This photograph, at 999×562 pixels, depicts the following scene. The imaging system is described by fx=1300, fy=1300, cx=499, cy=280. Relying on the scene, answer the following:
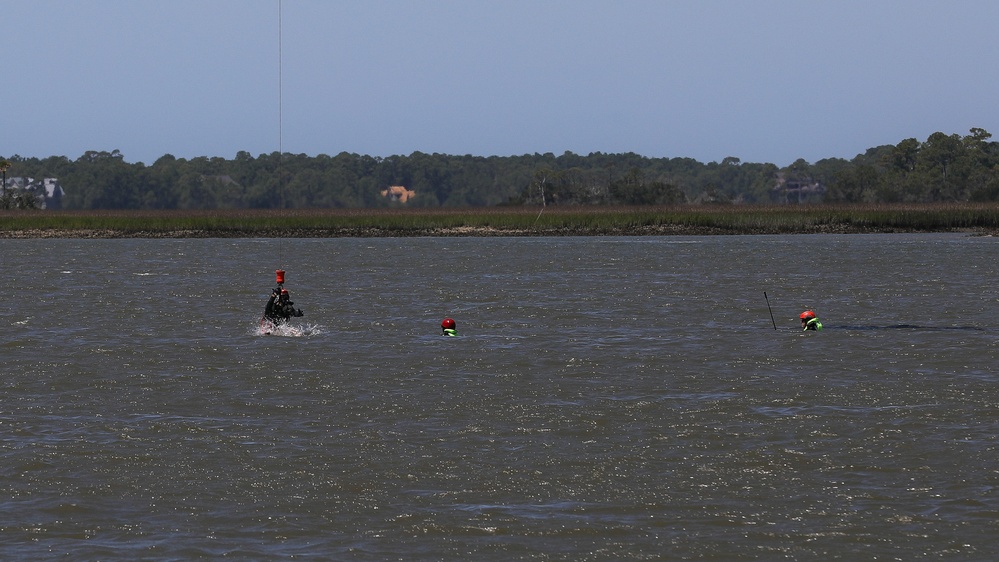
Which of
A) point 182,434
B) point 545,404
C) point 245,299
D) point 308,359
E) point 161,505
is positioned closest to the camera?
point 161,505

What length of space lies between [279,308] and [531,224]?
78.8 m

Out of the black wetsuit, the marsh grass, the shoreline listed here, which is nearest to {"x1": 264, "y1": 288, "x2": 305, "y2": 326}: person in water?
the black wetsuit

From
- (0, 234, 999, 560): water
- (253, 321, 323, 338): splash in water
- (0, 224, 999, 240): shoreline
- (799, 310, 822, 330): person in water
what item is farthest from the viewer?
(0, 224, 999, 240): shoreline

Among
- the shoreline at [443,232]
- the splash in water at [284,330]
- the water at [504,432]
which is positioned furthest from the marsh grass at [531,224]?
the splash in water at [284,330]

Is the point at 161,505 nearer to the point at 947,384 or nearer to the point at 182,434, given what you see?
the point at 182,434

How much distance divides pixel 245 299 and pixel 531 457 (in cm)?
2562

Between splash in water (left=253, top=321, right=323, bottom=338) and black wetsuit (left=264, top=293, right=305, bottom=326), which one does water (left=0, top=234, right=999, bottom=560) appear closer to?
splash in water (left=253, top=321, right=323, bottom=338)

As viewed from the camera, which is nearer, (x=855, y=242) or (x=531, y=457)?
(x=531, y=457)

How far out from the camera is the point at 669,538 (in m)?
11.3

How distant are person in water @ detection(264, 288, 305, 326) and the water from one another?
610 mm

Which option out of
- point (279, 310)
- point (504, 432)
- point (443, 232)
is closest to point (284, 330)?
point (279, 310)

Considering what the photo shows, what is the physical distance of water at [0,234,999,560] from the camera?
448 inches

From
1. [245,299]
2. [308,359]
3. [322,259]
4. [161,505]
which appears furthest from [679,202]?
[161,505]

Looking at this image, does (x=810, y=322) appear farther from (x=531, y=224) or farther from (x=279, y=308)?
(x=531, y=224)
